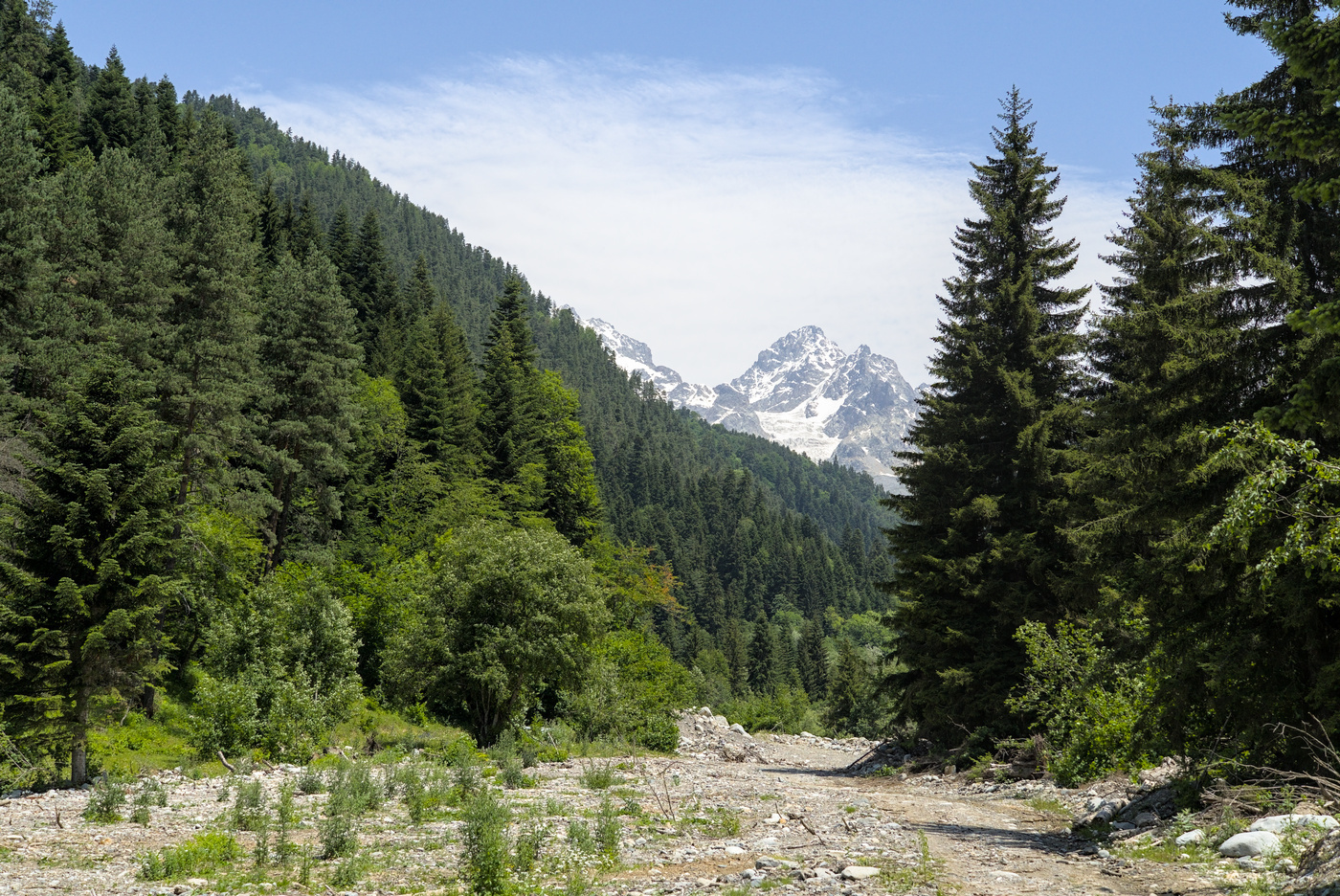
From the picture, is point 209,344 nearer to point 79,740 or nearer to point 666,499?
point 79,740

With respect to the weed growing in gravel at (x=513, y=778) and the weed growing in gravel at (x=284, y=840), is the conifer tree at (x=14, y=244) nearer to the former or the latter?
the weed growing in gravel at (x=513, y=778)

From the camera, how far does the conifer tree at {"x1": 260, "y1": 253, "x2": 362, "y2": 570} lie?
3441cm

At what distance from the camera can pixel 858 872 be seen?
368 inches

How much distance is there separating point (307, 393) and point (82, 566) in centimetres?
2079

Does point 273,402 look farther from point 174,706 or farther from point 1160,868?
point 1160,868

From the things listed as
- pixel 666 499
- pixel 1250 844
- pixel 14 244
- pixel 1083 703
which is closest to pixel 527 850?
pixel 1250 844

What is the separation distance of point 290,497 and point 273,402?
15.9 ft

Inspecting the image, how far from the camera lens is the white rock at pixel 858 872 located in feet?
30.3

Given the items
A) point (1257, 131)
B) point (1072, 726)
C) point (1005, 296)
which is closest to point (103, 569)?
point (1257, 131)

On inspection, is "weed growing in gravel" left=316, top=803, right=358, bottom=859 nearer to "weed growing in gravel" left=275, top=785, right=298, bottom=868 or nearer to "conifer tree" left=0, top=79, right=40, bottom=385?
"weed growing in gravel" left=275, top=785, right=298, bottom=868

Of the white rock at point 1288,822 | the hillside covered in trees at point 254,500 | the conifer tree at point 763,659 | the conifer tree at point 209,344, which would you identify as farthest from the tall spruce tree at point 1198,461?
the conifer tree at point 763,659

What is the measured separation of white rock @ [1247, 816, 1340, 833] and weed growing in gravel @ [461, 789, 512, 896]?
8446mm

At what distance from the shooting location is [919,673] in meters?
26.9

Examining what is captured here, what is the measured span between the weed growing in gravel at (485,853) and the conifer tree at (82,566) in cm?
978
